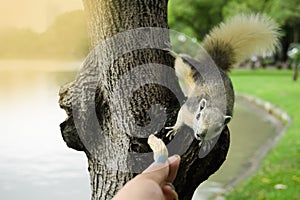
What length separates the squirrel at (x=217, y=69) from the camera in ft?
3.53

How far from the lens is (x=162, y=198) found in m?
0.71

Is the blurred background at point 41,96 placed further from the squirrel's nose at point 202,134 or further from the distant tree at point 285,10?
the distant tree at point 285,10

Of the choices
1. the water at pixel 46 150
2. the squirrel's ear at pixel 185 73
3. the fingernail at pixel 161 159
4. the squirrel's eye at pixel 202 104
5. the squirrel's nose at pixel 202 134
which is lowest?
the water at pixel 46 150

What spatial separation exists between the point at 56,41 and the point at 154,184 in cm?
65

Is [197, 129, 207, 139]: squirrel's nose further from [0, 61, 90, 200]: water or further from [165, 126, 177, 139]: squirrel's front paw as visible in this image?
[0, 61, 90, 200]: water

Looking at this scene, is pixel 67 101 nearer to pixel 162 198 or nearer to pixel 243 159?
pixel 162 198

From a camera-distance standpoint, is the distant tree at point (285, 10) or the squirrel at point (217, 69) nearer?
the squirrel at point (217, 69)

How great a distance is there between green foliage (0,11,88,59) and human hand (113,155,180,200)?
514mm

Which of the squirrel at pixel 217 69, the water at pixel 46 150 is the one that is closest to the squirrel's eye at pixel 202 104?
the squirrel at pixel 217 69

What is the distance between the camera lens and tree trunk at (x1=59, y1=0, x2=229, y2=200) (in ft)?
3.56

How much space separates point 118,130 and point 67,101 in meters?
0.15

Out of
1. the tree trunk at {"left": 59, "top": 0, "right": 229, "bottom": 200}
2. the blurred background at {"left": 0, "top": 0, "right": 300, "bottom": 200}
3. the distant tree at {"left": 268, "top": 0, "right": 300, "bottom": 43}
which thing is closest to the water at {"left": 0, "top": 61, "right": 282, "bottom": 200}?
the blurred background at {"left": 0, "top": 0, "right": 300, "bottom": 200}

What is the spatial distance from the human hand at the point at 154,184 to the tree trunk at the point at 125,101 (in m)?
0.28

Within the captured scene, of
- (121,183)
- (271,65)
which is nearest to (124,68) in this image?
Result: (121,183)
